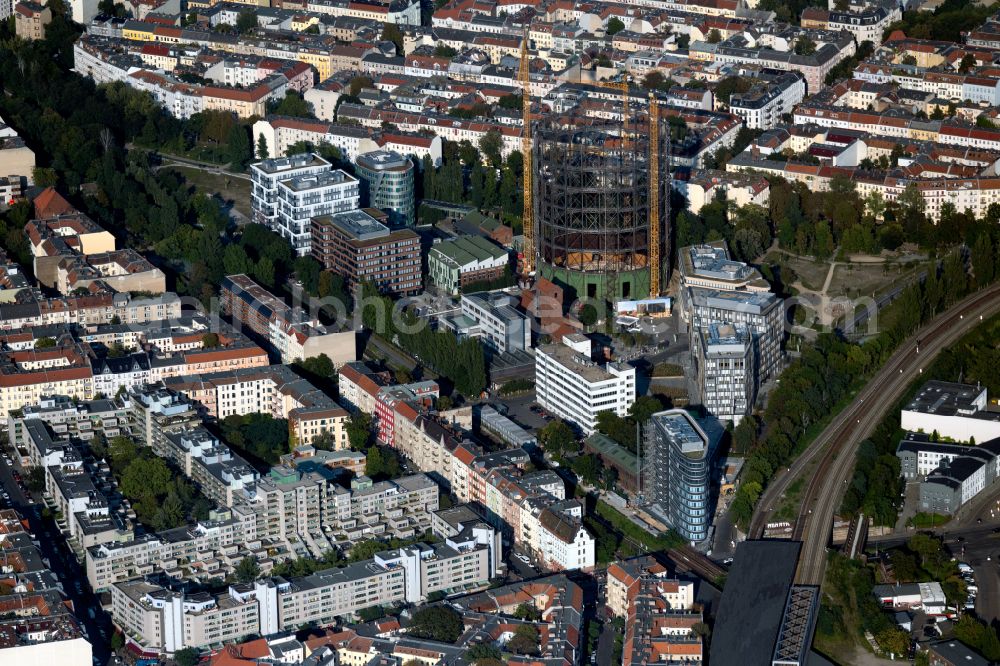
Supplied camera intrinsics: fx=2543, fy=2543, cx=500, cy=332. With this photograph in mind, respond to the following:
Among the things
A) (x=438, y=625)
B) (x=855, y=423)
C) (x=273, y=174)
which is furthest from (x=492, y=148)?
(x=438, y=625)

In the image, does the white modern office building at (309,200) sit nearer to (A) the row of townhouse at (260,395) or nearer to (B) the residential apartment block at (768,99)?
(A) the row of townhouse at (260,395)

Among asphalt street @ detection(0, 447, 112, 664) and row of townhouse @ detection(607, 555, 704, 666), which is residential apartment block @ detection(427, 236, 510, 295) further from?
row of townhouse @ detection(607, 555, 704, 666)

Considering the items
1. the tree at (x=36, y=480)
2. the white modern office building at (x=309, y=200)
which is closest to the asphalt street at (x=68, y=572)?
the tree at (x=36, y=480)

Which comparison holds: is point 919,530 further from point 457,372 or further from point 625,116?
point 625,116

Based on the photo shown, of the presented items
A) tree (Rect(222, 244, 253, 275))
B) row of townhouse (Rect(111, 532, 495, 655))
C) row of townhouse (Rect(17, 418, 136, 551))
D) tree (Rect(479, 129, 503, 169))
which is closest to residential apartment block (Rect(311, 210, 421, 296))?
tree (Rect(222, 244, 253, 275))

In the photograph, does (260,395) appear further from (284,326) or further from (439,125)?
(439,125)

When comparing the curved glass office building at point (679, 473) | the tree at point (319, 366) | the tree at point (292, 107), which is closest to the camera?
the curved glass office building at point (679, 473)

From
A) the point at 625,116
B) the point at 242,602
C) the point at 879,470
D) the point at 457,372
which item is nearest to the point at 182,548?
the point at 242,602
